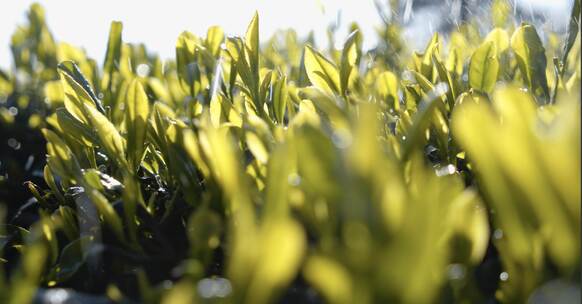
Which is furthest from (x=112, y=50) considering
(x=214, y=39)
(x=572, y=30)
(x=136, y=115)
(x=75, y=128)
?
(x=572, y=30)

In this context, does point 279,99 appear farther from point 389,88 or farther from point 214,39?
point 214,39

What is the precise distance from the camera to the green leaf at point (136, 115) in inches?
40.6

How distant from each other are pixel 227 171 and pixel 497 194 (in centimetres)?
24

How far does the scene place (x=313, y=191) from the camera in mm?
637

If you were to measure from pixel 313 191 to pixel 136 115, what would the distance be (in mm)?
492

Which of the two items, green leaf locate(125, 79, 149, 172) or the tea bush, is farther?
green leaf locate(125, 79, 149, 172)

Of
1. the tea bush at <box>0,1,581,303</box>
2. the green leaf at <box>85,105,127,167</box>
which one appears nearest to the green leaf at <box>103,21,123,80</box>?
the tea bush at <box>0,1,581,303</box>

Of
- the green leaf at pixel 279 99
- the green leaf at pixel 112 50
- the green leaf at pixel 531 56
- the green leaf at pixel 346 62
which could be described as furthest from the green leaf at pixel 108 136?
the green leaf at pixel 531 56

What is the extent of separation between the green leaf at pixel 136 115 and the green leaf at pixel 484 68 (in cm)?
56

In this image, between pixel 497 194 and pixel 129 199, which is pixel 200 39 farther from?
pixel 497 194

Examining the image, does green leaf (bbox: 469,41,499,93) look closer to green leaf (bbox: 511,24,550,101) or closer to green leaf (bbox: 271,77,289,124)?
green leaf (bbox: 511,24,550,101)

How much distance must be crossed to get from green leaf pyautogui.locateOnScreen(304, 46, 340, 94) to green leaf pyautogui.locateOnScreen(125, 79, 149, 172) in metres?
0.30

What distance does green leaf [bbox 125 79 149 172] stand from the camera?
1032 millimetres

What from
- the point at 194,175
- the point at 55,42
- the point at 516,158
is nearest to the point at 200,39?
the point at 194,175
